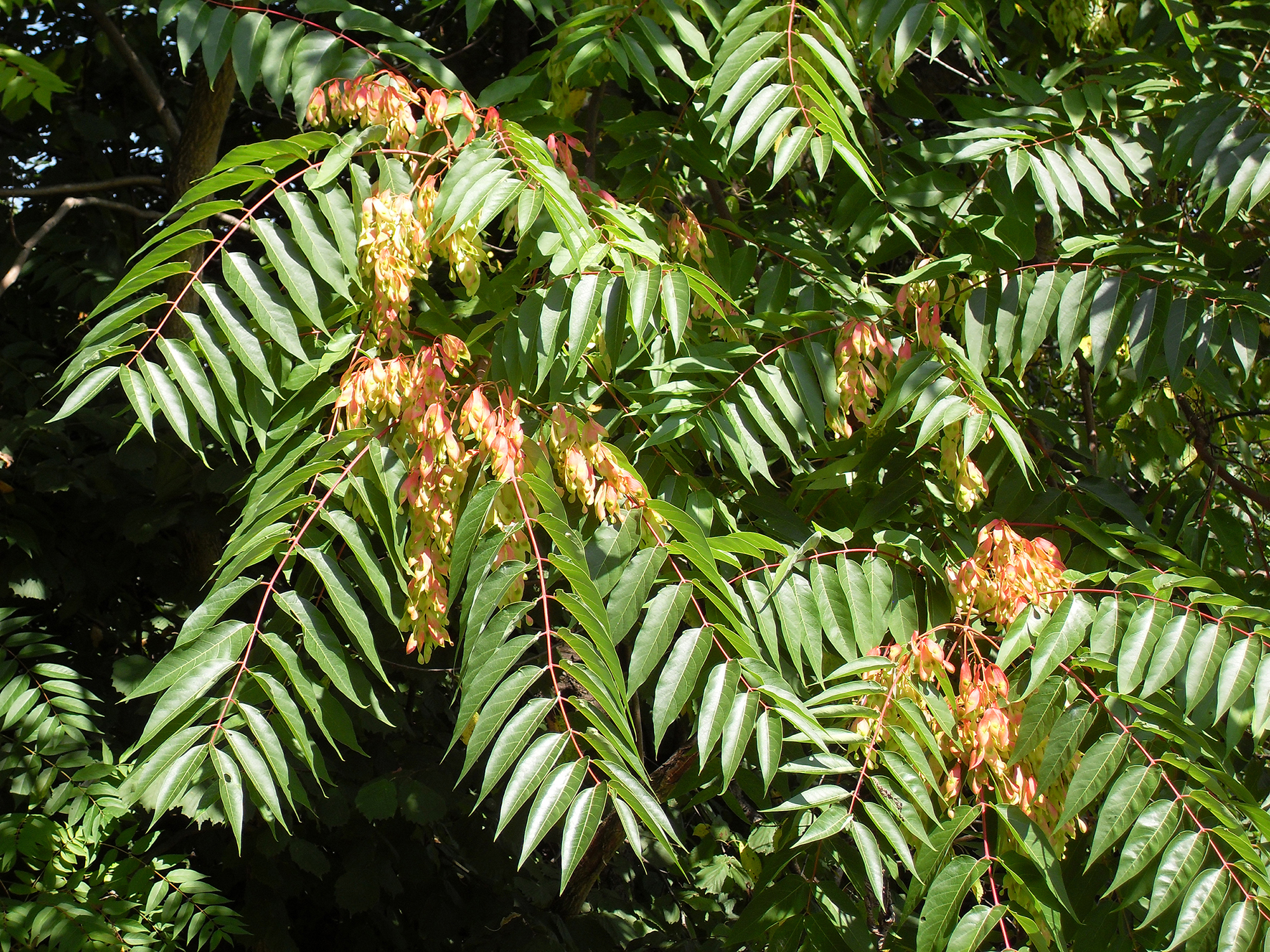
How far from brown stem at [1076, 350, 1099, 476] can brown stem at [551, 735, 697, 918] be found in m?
1.45

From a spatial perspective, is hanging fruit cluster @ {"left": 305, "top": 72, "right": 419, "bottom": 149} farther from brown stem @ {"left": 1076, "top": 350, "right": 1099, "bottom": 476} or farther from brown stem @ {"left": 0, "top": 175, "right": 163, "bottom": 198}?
brown stem @ {"left": 1076, "top": 350, "right": 1099, "bottom": 476}

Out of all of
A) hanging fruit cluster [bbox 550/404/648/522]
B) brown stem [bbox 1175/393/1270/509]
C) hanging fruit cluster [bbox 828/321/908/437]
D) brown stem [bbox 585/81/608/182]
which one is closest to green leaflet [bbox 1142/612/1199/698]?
hanging fruit cluster [bbox 828/321/908/437]

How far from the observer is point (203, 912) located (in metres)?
2.49

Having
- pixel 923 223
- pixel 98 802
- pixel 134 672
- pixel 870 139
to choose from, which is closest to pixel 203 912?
pixel 98 802

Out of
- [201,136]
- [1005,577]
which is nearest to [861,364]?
[1005,577]

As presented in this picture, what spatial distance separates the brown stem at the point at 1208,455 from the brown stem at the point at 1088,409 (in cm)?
24

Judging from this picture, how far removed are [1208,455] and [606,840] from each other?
6.63 feet

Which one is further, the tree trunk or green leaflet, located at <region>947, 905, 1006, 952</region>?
the tree trunk

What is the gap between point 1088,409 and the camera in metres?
3.08

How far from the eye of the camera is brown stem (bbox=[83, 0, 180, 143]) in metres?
2.72

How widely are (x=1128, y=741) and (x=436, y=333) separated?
4.52 ft

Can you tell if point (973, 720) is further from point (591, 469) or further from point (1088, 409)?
point (1088, 409)

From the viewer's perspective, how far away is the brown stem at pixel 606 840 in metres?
2.54

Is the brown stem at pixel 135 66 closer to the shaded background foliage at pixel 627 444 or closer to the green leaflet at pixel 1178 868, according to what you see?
the shaded background foliage at pixel 627 444
